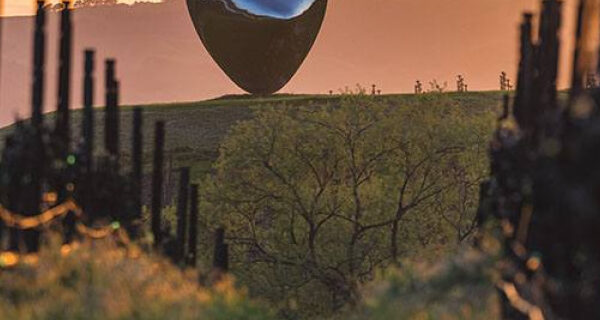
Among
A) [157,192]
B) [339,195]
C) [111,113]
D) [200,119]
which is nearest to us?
[111,113]

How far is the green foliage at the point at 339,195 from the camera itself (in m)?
40.6

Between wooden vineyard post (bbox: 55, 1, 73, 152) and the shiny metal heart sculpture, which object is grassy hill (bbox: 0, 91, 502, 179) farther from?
wooden vineyard post (bbox: 55, 1, 73, 152)

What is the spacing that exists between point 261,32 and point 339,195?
190 feet

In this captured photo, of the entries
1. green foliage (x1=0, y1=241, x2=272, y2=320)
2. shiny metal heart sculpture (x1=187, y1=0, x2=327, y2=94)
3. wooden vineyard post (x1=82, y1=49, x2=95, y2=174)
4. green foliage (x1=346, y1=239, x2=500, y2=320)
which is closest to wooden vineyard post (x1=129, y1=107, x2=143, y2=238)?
wooden vineyard post (x1=82, y1=49, x2=95, y2=174)

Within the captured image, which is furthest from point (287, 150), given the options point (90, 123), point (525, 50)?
point (525, 50)

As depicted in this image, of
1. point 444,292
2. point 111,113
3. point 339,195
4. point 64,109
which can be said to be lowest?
point 339,195

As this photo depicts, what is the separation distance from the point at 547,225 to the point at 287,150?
3006 centimetres

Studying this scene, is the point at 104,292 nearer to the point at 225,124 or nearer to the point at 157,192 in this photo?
the point at 157,192

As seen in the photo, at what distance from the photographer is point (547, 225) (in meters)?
13.7

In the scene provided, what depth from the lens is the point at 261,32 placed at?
325 feet

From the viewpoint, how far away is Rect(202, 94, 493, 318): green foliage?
133ft

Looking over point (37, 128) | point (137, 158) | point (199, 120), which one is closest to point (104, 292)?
point (37, 128)

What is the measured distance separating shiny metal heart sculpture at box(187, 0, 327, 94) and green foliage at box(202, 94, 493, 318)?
5296cm

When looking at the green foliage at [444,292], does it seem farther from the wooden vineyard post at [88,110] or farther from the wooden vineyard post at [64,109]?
the wooden vineyard post at [88,110]
